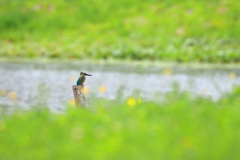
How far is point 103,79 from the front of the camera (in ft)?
86.4

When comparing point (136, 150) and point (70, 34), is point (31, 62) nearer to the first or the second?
point (70, 34)

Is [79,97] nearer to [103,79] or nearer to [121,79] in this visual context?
[103,79]

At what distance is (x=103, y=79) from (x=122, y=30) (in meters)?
17.6

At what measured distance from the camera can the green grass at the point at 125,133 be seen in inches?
272

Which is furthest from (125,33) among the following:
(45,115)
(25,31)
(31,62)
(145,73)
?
(45,115)

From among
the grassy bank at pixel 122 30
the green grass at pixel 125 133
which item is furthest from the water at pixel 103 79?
the green grass at pixel 125 133

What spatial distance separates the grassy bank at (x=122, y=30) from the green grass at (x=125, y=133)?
82.8 ft

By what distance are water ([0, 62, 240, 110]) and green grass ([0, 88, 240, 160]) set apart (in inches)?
364

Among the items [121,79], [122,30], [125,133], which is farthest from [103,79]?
[125,133]

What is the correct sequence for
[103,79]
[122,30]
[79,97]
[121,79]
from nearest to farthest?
[79,97], [103,79], [121,79], [122,30]

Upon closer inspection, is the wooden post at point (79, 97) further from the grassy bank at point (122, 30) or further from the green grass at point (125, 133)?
the grassy bank at point (122, 30)

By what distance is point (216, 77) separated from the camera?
2720 cm

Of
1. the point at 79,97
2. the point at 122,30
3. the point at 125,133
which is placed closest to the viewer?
the point at 125,133

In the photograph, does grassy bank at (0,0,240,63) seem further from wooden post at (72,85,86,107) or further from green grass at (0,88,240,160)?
green grass at (0,88,240,160)
